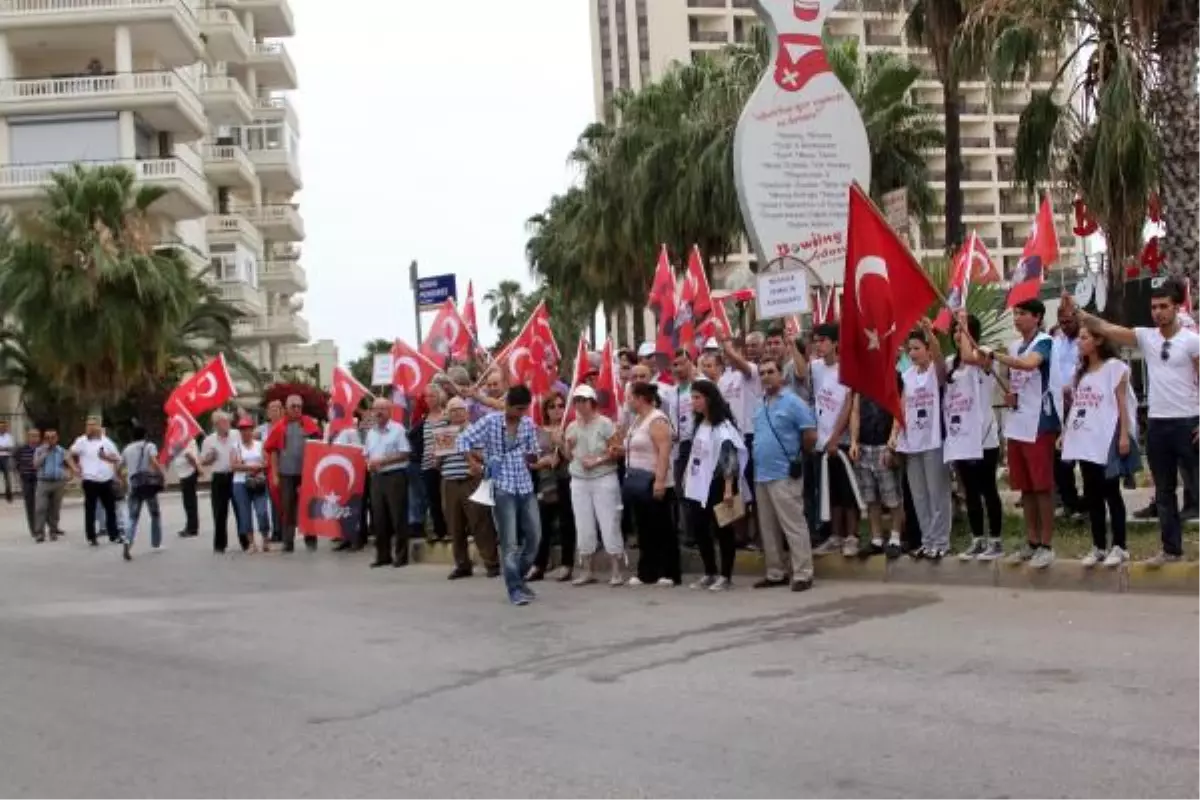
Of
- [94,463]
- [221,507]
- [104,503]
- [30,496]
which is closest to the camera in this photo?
[221,507]

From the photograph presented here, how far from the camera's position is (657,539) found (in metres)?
11.5

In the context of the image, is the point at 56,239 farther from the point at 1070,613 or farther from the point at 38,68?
the point at 1070,613

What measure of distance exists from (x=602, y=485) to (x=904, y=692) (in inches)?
203

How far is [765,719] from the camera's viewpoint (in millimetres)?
6367

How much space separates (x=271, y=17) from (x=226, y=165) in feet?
39.2

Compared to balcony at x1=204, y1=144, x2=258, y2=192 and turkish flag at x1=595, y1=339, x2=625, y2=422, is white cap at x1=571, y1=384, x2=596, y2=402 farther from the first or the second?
balcony at x1=204, y1=144, x2=258, y2=192

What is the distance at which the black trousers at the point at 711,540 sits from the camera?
11.1m

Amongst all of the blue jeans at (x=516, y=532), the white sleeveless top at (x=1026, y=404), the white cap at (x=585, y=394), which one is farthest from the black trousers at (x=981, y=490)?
the blue jeans at (x=516, y=532)

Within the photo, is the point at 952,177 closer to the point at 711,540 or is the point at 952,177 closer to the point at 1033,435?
the point at 711,540

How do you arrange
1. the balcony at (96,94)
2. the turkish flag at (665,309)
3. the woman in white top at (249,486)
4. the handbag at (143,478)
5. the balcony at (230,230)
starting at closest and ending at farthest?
the turkish flag at (665,309) < the woman in white top at (249,486) < the handbag at (143,478) < the balcony at (96,94) < the balcony at (230,230)

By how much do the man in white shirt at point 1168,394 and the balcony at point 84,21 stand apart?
42.6 meters

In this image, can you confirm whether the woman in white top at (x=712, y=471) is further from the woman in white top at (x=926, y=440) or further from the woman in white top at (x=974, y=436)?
the woman in white top at (x=974, y=436)

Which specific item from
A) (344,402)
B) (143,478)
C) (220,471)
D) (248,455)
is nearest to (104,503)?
(143,478)

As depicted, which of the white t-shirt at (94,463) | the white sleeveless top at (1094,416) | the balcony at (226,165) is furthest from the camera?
the balcony at (226,165)
